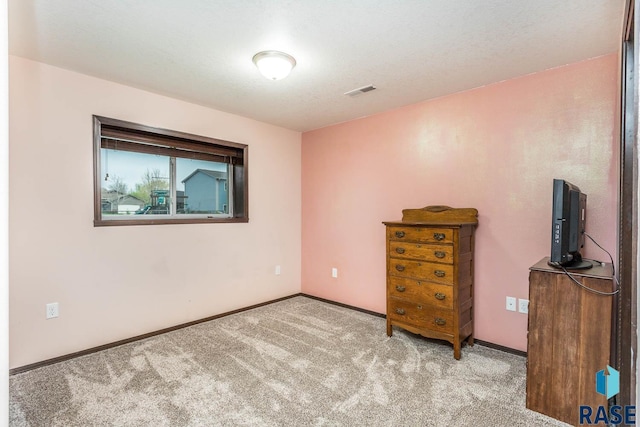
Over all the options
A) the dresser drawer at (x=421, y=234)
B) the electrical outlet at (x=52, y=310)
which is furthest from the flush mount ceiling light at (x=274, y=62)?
the electrical outlet at (x=52, y=310)

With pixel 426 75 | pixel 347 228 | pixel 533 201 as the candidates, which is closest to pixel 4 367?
pixel 426 75

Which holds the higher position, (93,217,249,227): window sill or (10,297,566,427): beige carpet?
(93,217,249,227): window sill

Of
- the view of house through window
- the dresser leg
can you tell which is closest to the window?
the view of house through window

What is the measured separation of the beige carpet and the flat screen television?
913mm

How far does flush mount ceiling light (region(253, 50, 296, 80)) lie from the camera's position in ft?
7.18

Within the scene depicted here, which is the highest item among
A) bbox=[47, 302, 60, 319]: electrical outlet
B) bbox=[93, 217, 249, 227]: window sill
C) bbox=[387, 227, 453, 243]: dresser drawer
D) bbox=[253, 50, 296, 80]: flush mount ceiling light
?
bbox=[253, 50, 296, 80]: flush mount ceiling light

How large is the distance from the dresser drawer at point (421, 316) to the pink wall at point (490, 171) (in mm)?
434

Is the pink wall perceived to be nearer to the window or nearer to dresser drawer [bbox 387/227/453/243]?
dresser drawer [bbox 387/227/453/243]

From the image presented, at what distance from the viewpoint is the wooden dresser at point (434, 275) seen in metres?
2.58

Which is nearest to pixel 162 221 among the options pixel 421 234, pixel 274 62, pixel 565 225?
pixel 274 62

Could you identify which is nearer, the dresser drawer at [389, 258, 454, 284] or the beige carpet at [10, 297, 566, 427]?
the beige carpet at [10, 297, 566, 427]

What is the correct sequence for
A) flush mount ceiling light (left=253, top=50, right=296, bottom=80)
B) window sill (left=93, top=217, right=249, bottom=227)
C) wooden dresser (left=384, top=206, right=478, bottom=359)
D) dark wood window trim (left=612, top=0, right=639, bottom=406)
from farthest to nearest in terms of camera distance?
window sill (left=93, top=217, right=249, bottom=227), wooden dresser (left=384, top=206, right=478, bottom=359), flush mount ceiling light (left=253, top=50, right=296, bottom=80), dark wood window trim (left=612, top=0, right=639, bottom=406)

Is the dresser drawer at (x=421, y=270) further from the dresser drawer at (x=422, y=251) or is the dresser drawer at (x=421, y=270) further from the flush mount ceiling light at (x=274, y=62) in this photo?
the flush mount ceiling light at (x=274, y=62)

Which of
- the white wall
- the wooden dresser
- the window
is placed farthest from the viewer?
the window
